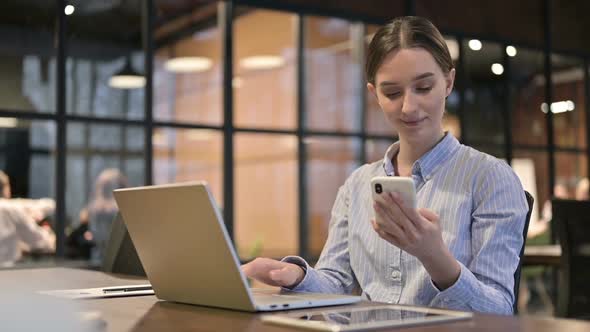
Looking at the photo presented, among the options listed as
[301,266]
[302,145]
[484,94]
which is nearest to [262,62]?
[302,145]

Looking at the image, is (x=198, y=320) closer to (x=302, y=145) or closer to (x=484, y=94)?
(x=302, y=145)

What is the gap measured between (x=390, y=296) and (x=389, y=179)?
0.62 m

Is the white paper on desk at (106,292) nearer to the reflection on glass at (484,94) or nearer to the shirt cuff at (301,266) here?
the shirt cuff at (301,266)

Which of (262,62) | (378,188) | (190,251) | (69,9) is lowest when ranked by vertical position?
(190,251)

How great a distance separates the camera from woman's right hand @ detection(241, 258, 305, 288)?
1.68 metres

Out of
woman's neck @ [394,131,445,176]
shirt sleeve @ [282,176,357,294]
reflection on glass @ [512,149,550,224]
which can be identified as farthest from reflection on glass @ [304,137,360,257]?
woman's neck @ [394,131,445,176]

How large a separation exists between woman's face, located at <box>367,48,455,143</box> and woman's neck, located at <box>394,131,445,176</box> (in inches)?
1.9

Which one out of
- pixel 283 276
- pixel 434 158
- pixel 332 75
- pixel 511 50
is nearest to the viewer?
pixel 283 276

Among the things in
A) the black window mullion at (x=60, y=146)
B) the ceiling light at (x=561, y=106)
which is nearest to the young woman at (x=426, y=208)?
the black window mullion at (x=60, y=146)

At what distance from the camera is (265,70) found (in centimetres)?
677

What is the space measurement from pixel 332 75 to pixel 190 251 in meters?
5.71

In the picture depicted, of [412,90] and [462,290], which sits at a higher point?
[412,90]

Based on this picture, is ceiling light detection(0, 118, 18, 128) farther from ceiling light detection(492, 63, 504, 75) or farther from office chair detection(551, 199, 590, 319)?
ceiling light detection(492, 63, 504, 75)

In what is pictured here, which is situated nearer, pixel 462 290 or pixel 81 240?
pixel 462 290
